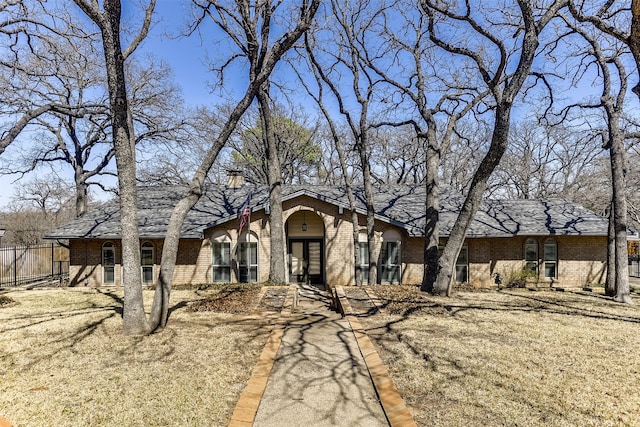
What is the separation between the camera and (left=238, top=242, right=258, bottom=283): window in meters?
16.4

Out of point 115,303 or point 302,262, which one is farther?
point 302,262

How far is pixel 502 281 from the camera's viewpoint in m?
16.8

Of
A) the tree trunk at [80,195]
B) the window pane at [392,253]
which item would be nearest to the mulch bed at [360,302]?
the window pane at [392,253]

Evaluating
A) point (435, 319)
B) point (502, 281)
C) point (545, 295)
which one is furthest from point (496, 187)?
point (435, 319)

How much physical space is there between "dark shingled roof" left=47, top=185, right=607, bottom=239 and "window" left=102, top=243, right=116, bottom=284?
92cm

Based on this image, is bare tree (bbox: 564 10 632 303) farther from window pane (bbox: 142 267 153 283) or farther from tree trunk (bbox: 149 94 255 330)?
window pane (bbox: 142 267 153 283)

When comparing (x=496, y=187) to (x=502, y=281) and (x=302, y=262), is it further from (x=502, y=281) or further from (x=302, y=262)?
(x=302, y=262)

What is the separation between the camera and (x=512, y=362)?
587 cm

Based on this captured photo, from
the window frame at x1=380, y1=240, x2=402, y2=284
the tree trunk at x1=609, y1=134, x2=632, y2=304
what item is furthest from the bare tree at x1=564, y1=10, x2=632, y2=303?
the window frame at x1=380, y1=240, x2=402, y2=284

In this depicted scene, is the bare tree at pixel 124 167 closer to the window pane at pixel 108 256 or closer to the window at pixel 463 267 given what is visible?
the window pane at pixel 108 256

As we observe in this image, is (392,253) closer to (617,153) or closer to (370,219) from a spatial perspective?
(370,219)

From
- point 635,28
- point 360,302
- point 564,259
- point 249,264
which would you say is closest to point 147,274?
point 249,264

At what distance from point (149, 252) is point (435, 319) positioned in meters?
13.3

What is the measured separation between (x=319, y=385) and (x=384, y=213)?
1273cm
